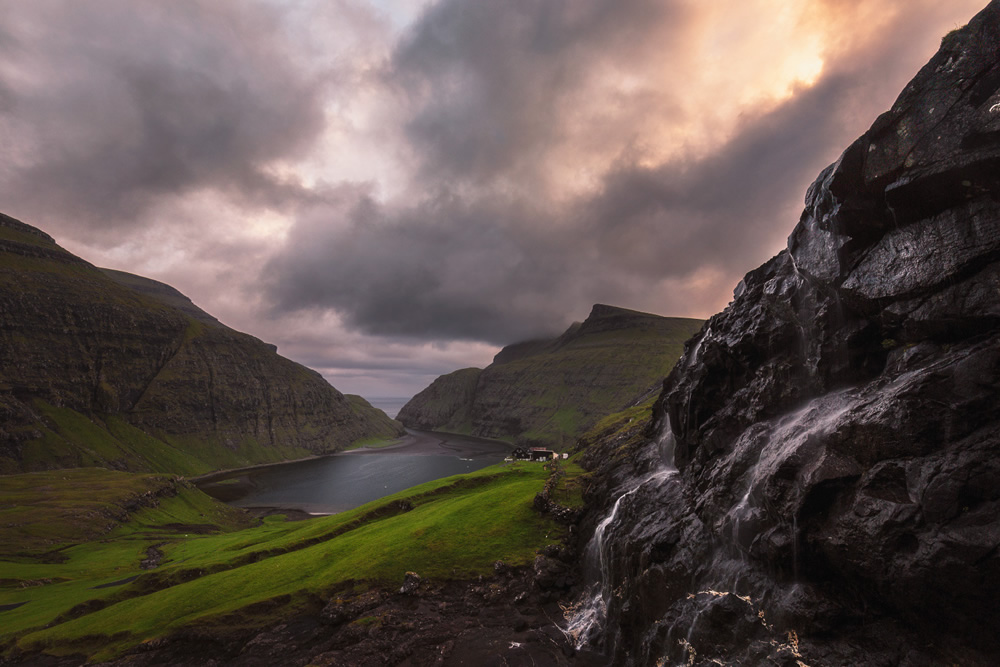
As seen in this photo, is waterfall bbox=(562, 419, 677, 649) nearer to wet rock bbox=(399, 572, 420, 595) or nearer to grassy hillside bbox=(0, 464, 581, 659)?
grassy hillside bbox=(0, 464, 581, 659)

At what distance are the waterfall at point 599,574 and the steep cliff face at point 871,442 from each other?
160cm

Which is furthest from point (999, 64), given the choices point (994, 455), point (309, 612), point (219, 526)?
point (219, 526)

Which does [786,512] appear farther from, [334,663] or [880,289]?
[334,663]

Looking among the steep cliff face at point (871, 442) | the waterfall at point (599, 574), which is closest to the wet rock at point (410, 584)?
the waterfall at point (599, 574)

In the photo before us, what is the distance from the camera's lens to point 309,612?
131ft

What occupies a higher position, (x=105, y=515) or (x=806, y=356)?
(x=806, y=356)

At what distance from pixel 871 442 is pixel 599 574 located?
2640 cm

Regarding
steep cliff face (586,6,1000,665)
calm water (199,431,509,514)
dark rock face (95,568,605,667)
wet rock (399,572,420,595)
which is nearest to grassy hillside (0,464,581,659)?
dark rock face (95,568,605,667)

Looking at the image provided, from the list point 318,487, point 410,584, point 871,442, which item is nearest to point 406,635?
point 410,584

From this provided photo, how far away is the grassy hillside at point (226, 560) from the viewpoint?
41.2 metres

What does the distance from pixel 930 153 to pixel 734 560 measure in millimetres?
25247

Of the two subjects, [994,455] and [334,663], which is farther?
[334,663]

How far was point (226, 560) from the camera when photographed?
5675 centimetres

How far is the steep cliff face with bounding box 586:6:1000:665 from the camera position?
16.9m
